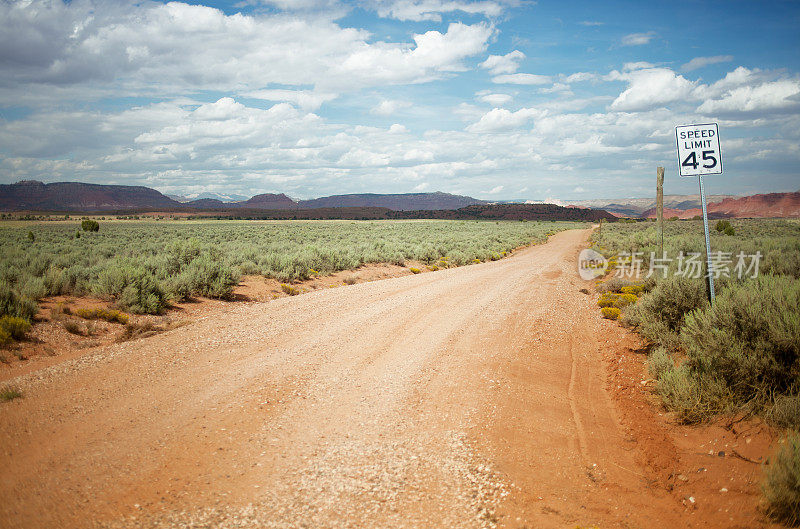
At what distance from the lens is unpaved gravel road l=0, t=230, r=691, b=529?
3.42m

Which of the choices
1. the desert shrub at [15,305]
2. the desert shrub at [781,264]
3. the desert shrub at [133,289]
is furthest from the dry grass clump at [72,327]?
the desert shrub at [781,264]

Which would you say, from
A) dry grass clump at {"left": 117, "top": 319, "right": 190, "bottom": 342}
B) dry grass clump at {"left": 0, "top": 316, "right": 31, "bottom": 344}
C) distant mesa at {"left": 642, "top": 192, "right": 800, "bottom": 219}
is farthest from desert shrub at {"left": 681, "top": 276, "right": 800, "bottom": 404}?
distant mesa at {"left": 642, "top": 192, "right": 800, "bottom": 219}

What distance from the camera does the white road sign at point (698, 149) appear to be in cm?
657

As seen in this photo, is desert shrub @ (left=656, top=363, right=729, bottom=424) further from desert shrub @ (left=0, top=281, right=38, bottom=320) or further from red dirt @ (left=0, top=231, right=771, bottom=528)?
desert shrub @ (left=0, top=281, right=38, bottom=320)

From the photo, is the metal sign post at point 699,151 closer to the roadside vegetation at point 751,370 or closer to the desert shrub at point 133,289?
the roadside vegetation at point 751,370

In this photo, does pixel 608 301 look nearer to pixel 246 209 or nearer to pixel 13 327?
pixel 13 327

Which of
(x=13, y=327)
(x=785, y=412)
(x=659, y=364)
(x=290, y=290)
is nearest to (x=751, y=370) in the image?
(x=785, y=412)

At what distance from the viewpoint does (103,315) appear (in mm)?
9336

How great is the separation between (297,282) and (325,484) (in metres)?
12.8

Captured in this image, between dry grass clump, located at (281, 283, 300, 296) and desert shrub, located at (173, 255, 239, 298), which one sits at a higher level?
desert shrub, located at (173, 255, 239, 298)

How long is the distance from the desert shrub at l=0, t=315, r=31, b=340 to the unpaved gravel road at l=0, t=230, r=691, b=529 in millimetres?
2094

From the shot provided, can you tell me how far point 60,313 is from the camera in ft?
29.0

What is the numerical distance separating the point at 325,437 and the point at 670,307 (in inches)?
262

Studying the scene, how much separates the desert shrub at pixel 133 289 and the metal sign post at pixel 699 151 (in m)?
11.4
